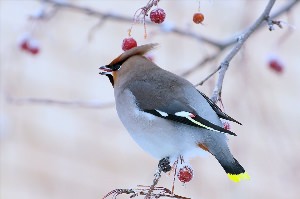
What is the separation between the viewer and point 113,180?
4824mm

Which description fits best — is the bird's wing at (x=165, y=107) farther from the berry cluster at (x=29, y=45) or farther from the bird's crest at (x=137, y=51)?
the berry cluster at (x=29, y=45)

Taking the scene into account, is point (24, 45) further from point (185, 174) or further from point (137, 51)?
point (185, 174)

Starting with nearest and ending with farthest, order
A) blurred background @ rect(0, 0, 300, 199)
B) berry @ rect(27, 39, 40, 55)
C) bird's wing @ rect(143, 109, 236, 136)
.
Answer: bird's wing @ rect(143, 109, 236, 136), berry @ rect(27, 39, 40, 55), blurred background @ rect(0, 0, 300, 199)

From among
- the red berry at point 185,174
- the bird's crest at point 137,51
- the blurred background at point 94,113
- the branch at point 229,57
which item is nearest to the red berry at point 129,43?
the bird's crest at point 137,51

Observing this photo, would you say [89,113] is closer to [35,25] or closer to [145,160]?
[145,160]

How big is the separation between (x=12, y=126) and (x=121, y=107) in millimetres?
2485

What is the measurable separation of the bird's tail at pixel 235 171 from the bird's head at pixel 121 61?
0.54 m

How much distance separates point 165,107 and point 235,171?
0.33 meters

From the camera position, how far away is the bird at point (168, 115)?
2.22m

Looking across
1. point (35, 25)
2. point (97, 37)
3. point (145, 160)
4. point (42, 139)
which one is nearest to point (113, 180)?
point (145, 160)

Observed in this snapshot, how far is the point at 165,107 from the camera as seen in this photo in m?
2.35

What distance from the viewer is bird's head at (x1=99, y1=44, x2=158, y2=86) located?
254cm

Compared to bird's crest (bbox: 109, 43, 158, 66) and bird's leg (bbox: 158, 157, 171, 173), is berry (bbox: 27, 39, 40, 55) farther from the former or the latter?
bird's leg (bbox: 158, 157, 171, 173)

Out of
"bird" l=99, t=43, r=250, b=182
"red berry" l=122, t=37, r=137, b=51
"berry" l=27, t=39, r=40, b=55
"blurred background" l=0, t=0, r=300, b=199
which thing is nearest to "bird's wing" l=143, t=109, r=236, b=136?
"bird" l=99, t=43, r=250, b=182
